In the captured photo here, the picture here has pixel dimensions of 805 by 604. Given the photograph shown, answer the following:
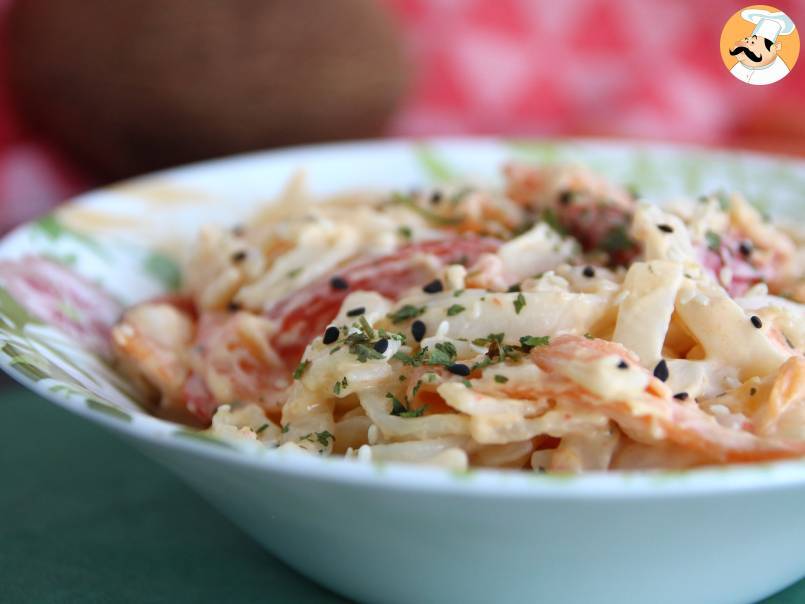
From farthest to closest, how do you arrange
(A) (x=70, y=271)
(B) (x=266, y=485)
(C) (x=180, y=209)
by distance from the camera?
1. (C) (x=180, y=209)
2. (A) (x=70, y=271)
3. (B) (x=266, y=485)

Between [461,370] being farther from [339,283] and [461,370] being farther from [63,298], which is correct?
[63,298]

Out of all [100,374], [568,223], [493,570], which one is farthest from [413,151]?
[493,570]

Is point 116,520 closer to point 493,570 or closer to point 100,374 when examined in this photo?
point 100,374

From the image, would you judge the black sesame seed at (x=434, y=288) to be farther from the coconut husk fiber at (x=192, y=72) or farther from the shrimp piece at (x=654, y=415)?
the coconut husk fiber at (x=192, y=72)

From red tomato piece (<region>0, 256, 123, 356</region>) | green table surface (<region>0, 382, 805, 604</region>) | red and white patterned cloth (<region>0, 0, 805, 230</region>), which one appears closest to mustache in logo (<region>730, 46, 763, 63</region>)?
green table surface (<region>0, 382, 805, 604</region>)

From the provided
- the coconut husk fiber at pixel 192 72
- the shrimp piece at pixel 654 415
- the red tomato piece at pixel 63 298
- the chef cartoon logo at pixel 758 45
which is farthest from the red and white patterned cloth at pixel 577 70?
the shrimp piece at pixel 654 415
